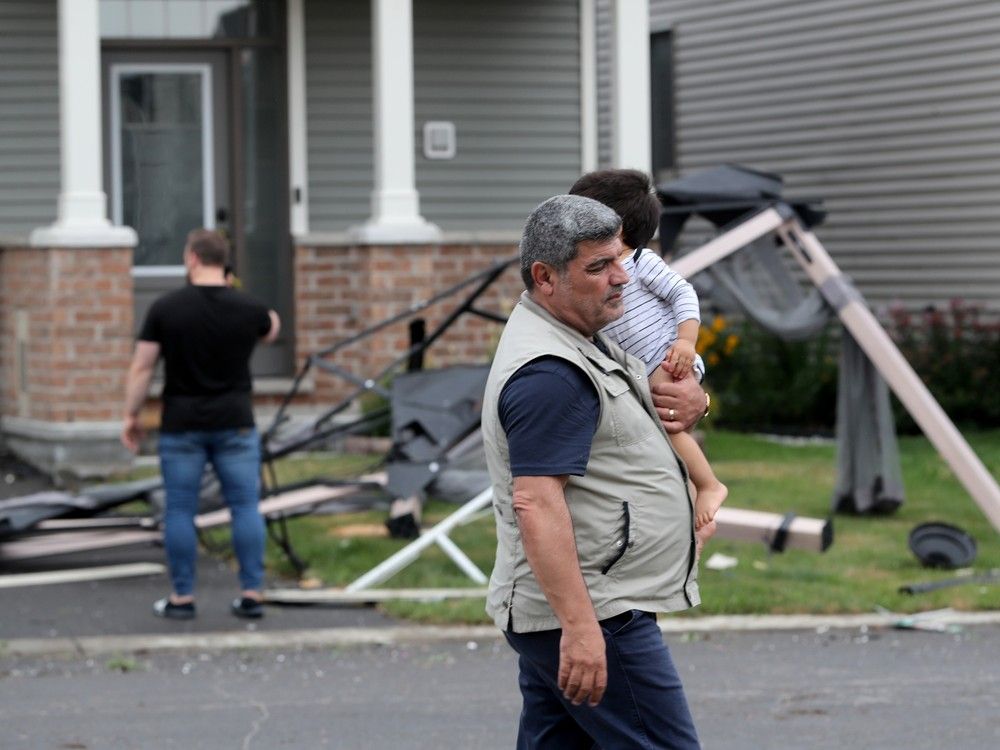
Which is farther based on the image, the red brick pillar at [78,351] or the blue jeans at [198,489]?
the red brick pillar at [78,351]

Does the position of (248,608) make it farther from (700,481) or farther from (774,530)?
(700,481)

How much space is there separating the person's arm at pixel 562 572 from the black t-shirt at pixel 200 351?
181 inches

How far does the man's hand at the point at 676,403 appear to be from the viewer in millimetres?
4289

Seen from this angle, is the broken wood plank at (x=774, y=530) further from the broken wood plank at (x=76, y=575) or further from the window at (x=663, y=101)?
the window at (x=663, y=101)

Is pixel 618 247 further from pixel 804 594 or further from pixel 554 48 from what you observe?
pixel 554 48

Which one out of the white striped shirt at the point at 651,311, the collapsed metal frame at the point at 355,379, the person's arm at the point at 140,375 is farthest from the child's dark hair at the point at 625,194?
the collapsed metal frame at the point at 355,379

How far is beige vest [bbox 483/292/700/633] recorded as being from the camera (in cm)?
381

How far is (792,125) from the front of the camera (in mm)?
18344

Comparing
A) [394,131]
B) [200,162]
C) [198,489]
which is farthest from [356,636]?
[200,162]

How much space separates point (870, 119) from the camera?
17422 mm

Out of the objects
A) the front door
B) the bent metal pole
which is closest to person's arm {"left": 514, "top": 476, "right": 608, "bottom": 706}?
the bent metal pole

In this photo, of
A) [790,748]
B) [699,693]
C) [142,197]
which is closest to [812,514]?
[699,693]

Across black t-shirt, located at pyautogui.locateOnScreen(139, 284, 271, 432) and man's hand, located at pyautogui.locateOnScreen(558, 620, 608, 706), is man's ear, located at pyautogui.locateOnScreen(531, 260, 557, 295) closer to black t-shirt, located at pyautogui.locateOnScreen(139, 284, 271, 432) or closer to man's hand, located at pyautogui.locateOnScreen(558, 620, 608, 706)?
man's hand, located at pyautogui.locateOnScreen(558, 620, 608, 706)

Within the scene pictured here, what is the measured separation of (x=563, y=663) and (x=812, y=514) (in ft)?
24.6
